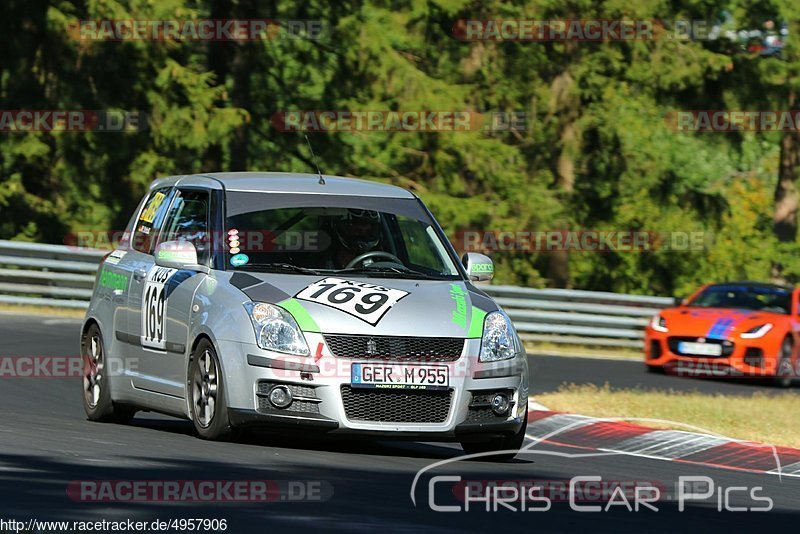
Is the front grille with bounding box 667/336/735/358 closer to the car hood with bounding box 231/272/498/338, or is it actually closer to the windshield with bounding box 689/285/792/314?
the windshield with bounding box 689/285/792/314

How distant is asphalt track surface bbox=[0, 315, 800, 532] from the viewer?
721 centimetres

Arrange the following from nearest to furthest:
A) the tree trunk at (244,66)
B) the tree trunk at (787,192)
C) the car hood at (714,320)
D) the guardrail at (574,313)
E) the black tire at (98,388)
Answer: the black tire at (98,388)
the car hood at (714,320)
the guardrail at (574,313)
the tree trunk at (244,66)
the tree trunk at (787,192)

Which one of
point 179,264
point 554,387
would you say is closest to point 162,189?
point 179,264

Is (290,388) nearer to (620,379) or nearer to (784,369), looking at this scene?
(620,379)

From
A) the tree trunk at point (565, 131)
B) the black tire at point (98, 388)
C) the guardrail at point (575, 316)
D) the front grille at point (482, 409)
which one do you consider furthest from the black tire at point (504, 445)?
the tree trunk at point (565, 131)

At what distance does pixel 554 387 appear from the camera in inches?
691

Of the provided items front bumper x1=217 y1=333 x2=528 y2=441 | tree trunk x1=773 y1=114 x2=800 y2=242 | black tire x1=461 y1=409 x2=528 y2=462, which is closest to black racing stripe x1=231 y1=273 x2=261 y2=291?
front bumper x1=217 y1=333 x2=528 y2=441

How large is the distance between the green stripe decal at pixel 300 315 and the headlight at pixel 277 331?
0.02 meters

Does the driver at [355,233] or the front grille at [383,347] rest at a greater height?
the driver at [355,233]

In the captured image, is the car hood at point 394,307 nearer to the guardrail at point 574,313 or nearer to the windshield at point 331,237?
the windshield at point 331,237

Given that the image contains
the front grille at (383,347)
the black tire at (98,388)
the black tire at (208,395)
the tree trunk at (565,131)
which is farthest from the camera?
the tree trunk at (565,131)

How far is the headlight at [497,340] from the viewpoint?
9805 millimetres

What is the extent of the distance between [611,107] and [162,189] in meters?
25.1

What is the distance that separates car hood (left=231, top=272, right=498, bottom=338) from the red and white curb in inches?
88.9
